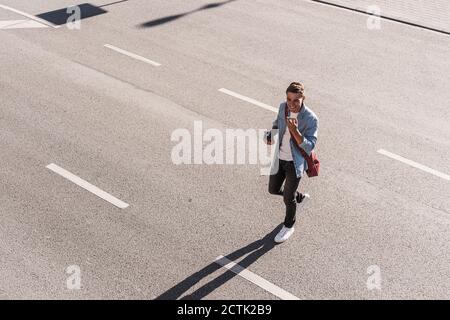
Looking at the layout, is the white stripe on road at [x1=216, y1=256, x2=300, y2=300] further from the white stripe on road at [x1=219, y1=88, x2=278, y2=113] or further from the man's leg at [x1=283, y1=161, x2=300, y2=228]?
the white stripe on road at [x1=219, y1=88, x2=278, y2=113]

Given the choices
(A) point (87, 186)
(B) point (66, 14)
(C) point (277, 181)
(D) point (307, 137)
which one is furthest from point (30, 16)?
(D) point (307, 137)

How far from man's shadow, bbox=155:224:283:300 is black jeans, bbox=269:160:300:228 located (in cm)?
38

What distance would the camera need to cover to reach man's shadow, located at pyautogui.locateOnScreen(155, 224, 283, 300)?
6117 millimetres

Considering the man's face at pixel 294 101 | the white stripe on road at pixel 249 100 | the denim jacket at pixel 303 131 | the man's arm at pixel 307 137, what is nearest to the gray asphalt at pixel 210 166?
the white stripe on road at pixel 249 100

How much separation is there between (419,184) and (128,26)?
323 inches

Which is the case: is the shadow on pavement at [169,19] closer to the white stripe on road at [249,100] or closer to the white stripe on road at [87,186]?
the white stripe on road at [249,100]

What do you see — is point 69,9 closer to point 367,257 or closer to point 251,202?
point 251,202

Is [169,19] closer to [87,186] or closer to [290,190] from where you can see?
[87,186]

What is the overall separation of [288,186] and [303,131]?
721 mm

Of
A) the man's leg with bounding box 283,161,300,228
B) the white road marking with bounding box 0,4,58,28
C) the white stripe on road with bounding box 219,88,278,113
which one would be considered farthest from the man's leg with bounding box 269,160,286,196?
the white road marking with bounding box 0,4,58,28

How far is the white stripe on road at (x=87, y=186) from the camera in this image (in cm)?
749

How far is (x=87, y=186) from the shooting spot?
25.6 feet

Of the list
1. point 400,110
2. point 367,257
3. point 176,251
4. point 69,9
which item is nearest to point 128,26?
point 69,9
